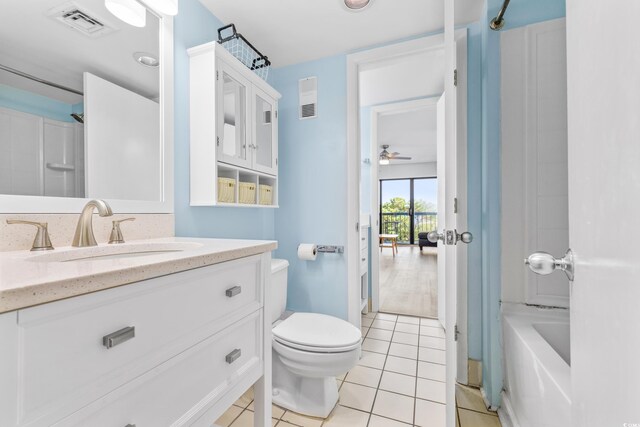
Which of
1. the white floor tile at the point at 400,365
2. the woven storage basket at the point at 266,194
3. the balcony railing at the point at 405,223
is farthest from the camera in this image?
the balcony railing at the point at 405,223

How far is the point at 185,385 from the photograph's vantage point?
737 millimetres

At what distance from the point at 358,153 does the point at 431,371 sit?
60.2 inches

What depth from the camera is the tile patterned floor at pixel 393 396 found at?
1.39m

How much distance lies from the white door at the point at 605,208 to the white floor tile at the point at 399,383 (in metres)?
1.20

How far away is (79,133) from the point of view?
105 centimetres

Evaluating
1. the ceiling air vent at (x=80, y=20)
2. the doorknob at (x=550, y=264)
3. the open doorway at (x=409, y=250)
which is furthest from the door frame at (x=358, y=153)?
the ceiling air vent at (x=80, y=20)

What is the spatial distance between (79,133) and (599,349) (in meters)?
1.56

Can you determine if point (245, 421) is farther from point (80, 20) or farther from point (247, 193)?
point (80, 20)

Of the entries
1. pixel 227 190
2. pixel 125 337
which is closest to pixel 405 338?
pixel 227 190

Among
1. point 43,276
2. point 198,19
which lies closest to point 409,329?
point 43,276

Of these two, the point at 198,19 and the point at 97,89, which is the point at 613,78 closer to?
the point at 97,89

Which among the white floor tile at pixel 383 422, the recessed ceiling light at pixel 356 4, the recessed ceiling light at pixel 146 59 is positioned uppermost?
the recessed ceiling light at pixel 356 4

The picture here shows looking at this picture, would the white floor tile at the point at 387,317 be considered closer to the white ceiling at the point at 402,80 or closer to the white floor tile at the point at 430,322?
the white floor tile at the point at 430,322

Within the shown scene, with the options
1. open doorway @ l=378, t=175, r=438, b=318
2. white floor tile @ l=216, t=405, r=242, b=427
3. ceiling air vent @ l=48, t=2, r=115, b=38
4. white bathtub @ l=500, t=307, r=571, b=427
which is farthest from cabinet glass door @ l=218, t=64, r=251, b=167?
open doorway @ l=378, t=175, r=438, b=318
